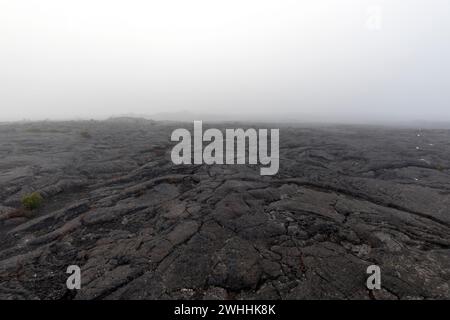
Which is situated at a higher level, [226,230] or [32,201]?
[32,201]

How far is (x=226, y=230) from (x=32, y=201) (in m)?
9.42

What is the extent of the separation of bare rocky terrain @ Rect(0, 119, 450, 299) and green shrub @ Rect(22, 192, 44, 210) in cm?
37

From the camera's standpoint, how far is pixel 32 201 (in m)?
13.2

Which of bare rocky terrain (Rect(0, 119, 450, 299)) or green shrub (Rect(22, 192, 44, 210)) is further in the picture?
green shrub (Rect(22, 192, 44, 210))

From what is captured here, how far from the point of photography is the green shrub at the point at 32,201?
13086 millimetres

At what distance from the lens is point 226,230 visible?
10.1 metres

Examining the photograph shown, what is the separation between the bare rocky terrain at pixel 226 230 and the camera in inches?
299

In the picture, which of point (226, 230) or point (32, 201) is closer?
point (226, 230)

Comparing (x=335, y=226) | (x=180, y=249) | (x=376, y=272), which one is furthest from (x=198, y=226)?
(x=376, y=272)

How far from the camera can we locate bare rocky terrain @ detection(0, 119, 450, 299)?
7594 millimetres

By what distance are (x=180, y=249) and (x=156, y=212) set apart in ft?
11.3

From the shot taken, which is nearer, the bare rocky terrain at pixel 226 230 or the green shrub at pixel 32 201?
the bare rocky terrain at pixel 226 230

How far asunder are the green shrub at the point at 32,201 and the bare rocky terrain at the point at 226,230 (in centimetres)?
37
